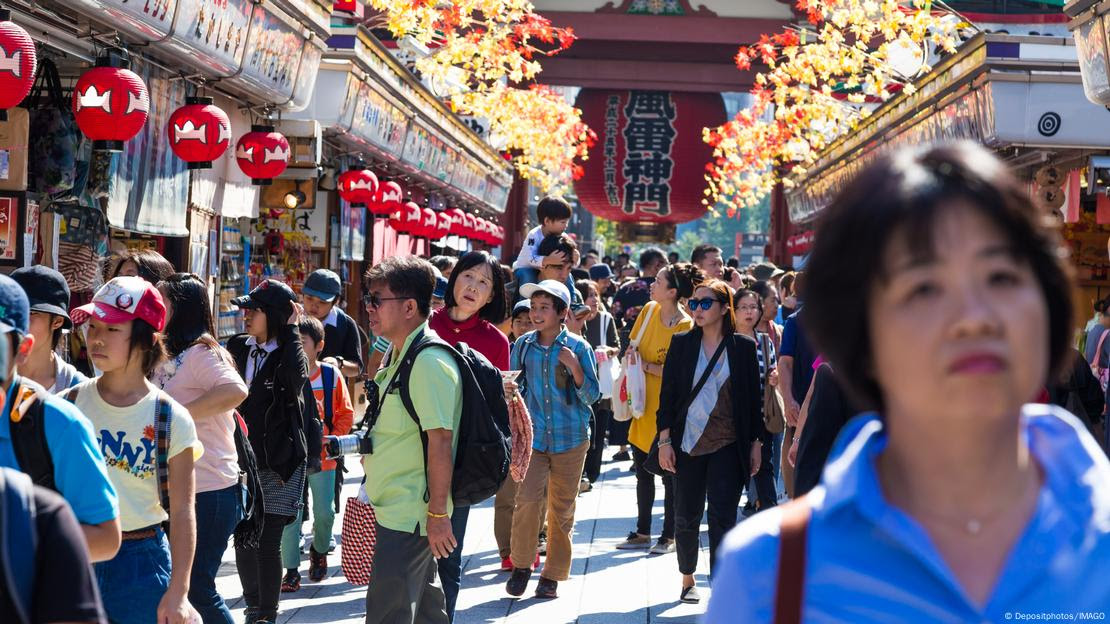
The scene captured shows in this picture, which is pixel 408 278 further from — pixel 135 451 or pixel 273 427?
pixel 273 427

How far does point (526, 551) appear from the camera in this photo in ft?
25.7

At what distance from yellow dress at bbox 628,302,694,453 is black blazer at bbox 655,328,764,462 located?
1.37 meters

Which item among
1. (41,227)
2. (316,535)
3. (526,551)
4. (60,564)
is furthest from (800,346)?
(60,564)

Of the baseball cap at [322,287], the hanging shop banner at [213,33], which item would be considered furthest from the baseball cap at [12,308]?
the hanging shop banner at [213,33]

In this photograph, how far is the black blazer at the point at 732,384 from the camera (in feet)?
24.3

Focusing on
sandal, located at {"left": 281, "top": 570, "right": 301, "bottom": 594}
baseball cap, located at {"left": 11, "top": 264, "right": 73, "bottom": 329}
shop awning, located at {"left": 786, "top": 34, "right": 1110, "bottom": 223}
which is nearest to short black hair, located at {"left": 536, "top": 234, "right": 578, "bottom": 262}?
sandal, located at {"left": 281, "top": 570, "right": 301, "bottom": 594}

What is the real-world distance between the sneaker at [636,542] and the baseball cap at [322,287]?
271cm

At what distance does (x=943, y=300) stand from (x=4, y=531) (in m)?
1.59

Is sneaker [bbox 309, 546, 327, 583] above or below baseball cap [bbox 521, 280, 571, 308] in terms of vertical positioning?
below

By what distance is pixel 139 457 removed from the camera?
13.6 ft

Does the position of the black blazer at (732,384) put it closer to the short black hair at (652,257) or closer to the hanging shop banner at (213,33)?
the hanging shop banner at (213,33)

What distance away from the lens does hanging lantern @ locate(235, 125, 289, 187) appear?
1100 centimetres

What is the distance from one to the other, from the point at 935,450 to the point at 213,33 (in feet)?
28.6

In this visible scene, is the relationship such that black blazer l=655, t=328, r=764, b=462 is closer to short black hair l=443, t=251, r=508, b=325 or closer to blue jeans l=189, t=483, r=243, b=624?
short black hair l=443, t=251, r=508, b=325
